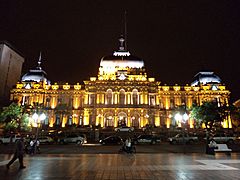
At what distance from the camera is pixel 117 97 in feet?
204

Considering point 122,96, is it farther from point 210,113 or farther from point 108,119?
point 210,113

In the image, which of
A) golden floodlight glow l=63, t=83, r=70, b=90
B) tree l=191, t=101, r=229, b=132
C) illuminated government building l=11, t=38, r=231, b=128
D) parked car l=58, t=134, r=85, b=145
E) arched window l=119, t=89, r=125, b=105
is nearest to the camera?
parked car l=58, t=134, r=85, b=145

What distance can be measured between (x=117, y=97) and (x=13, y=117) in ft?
89.0

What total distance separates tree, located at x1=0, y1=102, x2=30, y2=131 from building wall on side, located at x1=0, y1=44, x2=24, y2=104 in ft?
82.0

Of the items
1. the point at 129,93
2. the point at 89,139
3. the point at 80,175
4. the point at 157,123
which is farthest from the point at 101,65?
the point at 80,175

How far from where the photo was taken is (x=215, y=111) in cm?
4825

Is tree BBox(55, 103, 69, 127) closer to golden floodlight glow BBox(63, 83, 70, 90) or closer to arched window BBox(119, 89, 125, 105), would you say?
golden floodlight glow BBox(63, 83, 70, 90)

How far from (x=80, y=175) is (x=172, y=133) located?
42.4m

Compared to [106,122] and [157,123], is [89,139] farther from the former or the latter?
[157,123]

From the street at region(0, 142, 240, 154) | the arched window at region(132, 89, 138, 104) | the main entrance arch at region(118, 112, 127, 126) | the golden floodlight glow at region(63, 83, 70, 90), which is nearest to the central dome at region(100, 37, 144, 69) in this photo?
the arched window at region(132, 89, 138, 104)

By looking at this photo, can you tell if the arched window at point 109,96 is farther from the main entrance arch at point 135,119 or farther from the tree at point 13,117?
the tree at point 13,117

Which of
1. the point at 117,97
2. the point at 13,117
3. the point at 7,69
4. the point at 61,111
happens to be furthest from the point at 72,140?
the point at 7,69

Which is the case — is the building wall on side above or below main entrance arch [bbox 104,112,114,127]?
above

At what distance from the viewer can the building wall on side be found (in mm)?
70575
